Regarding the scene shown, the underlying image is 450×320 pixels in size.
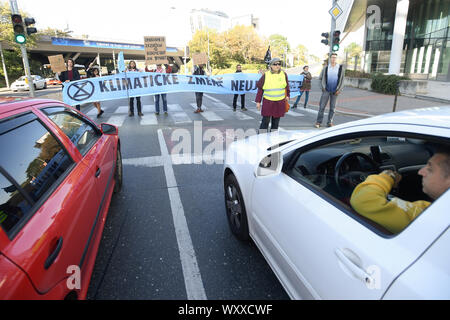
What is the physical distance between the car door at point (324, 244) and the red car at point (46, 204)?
51.9 inches

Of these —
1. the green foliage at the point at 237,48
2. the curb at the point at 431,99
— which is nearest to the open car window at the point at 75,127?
the curb at the point at 431,99

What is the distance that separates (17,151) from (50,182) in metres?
0.29

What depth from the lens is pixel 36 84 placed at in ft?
95.2

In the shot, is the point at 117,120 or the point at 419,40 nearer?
the point at 117,120

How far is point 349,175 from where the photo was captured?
7.25ft

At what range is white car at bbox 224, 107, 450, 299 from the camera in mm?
1146

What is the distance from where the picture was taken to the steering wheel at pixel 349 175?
206 centimetres

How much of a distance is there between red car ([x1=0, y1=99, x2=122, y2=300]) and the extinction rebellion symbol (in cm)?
782

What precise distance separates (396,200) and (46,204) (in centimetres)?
202

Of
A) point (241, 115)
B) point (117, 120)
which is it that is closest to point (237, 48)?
point (241, 115)

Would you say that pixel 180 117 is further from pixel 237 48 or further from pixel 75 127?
pixel 237 48

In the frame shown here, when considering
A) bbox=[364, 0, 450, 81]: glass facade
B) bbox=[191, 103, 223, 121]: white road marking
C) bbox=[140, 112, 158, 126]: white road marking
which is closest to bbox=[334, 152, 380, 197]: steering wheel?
bbox=[140, 112, 158, 126]: white road marking

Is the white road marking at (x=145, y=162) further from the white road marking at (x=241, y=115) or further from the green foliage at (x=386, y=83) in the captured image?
the green foliage at (x=386, y=83)
